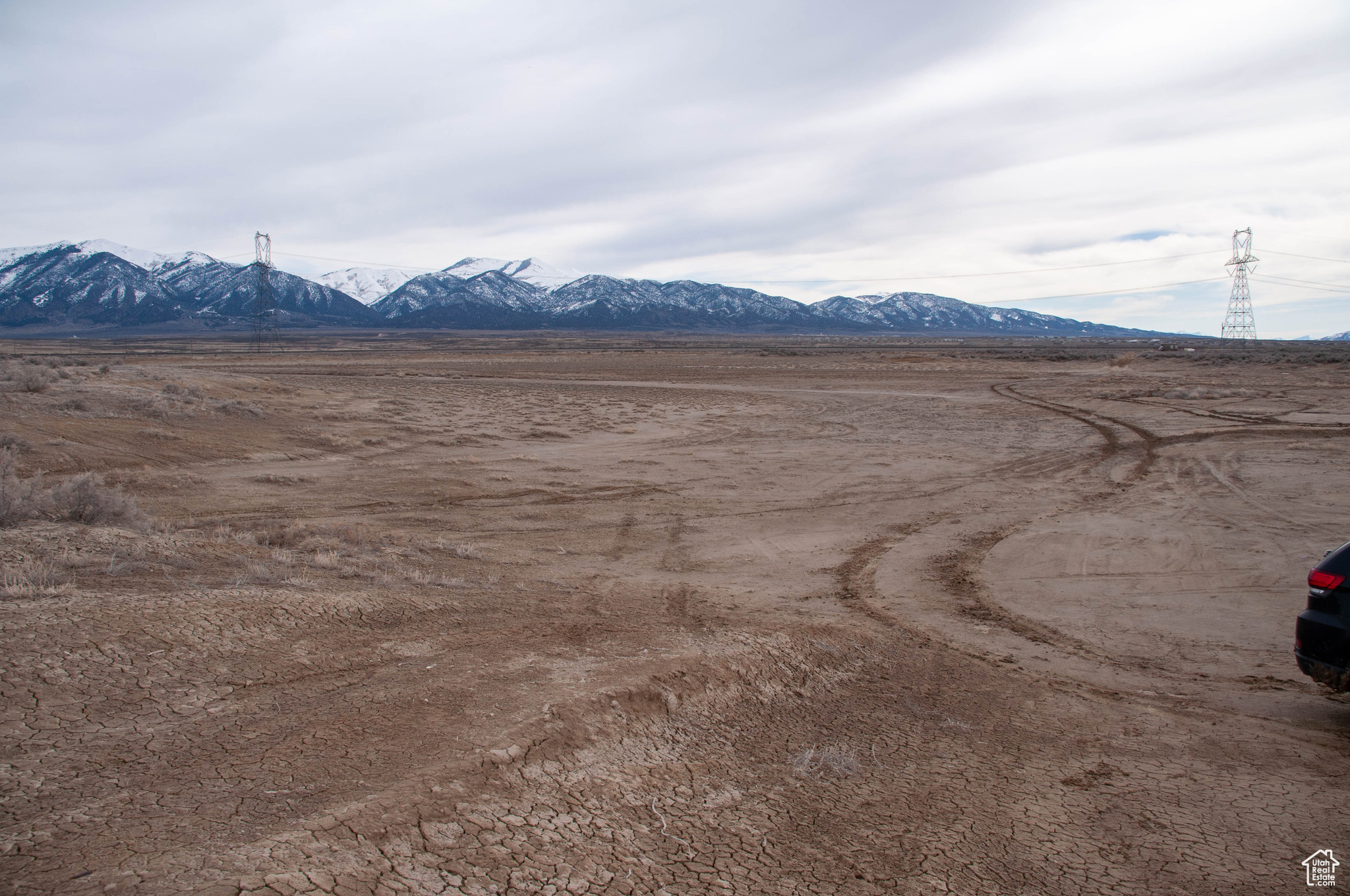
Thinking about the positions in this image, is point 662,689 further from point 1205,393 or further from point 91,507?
point 1205,393

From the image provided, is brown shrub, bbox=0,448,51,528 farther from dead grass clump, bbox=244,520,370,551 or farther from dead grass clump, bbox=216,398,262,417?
dead grass clump, bbox=216,398,262,417

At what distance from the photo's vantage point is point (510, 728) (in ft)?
15.7

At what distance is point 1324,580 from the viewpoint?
5.07 meters

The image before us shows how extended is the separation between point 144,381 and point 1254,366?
62.1 meters

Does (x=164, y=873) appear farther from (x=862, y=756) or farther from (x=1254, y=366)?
(x=1254, y=366)

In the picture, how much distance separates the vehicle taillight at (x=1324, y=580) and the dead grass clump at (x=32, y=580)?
31.7 ft

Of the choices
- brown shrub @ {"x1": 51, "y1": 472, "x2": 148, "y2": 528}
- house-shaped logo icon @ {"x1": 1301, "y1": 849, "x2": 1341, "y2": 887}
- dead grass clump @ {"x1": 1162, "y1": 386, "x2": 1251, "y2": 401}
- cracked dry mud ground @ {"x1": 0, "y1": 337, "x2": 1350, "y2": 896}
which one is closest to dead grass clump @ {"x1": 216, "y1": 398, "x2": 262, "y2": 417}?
cracked dry mud ground @ {"x1": 0, "y1": 337, "x2": 1350, "y2": 896}

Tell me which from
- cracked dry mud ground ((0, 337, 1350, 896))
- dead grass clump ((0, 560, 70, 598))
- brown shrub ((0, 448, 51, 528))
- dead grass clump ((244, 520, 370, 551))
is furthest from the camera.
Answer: dead grass clump ((244, 520, 370, 551))

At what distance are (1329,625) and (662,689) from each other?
470 cm

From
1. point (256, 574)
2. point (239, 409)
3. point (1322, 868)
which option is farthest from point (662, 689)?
point (239, 409)

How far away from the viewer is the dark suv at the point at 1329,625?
195 inches

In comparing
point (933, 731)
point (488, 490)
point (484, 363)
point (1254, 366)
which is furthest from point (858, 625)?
point (484, 363)

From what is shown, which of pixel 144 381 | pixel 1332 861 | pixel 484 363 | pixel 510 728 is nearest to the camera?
pixel 1332 861

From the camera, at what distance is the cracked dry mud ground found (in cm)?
382
